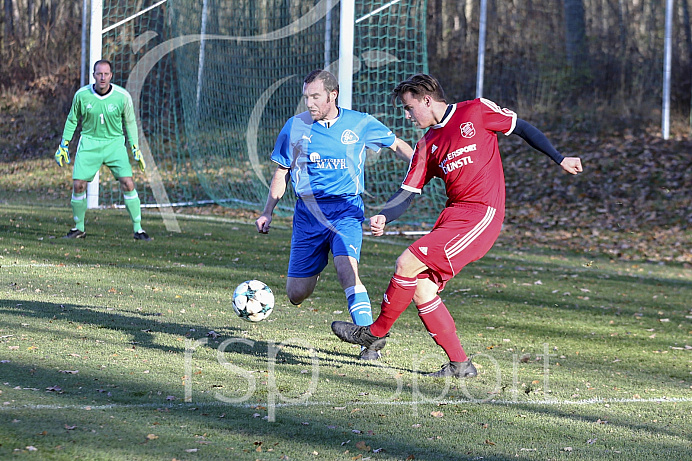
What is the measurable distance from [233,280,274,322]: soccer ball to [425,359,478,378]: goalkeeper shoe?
1393mm

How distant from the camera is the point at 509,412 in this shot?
471cm

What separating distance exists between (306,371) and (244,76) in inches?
464

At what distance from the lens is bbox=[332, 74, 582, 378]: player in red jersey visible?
5.16 m

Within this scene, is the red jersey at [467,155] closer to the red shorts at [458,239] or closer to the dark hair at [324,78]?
the red shorts at [458,239]

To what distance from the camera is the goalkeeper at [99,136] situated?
428 inches

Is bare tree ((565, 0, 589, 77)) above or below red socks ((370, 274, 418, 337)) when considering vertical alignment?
above

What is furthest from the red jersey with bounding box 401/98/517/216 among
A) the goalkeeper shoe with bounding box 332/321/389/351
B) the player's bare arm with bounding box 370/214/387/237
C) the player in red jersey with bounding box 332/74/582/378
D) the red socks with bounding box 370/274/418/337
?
the goalkeeper shoe with bounding box 332/321/389/351

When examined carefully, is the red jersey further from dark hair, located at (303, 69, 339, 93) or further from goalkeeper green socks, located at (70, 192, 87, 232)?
goalkeeper green socks, located at (70, 192, 87, 232)

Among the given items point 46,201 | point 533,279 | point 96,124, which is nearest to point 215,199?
point 46,201

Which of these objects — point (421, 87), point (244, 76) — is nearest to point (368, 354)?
point (421, 87)

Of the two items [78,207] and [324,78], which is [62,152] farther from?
[324,78]

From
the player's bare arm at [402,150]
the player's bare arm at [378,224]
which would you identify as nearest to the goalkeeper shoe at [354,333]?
the player's bare arm at [378,224]

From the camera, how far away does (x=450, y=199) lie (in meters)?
5.39

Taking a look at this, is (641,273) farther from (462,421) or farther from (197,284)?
(462,421)
